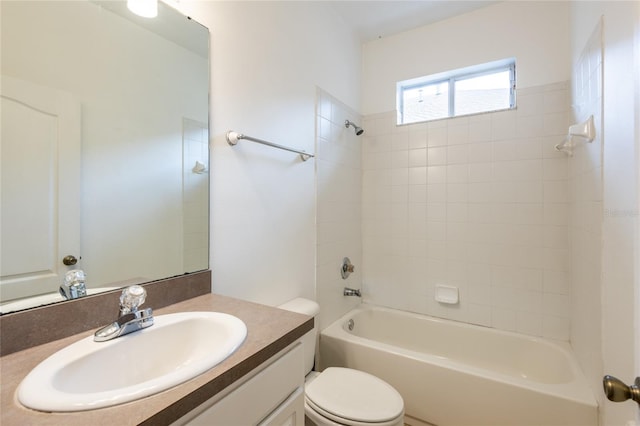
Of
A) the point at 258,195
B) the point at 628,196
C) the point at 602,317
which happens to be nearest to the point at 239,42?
the point at 258,195

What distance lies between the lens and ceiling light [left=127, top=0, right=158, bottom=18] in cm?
94

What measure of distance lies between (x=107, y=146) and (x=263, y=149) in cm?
69

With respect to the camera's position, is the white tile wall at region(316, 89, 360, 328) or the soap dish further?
the soap dish

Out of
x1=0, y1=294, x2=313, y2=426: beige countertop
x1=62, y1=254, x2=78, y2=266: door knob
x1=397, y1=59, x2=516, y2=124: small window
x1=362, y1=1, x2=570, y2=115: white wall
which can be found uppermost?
x1=362, y1=1, x2=570, y2=115: white wall

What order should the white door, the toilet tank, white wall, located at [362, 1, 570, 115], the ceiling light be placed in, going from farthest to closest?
white wall, located at [362, 1, 570, 115]
the toilet tank
the ceiling light
the white door

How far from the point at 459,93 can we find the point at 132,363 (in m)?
2.60

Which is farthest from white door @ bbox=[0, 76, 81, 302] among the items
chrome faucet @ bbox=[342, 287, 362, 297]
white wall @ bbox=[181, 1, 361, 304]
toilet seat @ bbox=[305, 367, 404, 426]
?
chrome faucet @ bbox=[342, 287, 362, 297]

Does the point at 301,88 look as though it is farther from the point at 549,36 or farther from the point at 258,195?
the point at 549,36

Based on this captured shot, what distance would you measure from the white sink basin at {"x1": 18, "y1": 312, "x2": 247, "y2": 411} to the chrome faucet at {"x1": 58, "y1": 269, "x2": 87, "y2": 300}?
0.50 feet

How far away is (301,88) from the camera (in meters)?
1.75

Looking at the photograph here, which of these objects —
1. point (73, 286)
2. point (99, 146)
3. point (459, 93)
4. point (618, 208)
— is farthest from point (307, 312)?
point (459, 93)

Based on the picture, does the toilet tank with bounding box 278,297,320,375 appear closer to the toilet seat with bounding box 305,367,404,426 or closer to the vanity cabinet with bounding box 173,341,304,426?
the toilet seat with bounding box 305,367,404,426

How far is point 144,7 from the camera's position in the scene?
967 millimetres

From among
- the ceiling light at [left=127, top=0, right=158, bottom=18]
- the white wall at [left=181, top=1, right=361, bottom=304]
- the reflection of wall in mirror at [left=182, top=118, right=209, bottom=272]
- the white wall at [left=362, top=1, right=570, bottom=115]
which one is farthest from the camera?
the white wall at [left=362, top=1, right=570, bottom=115]
